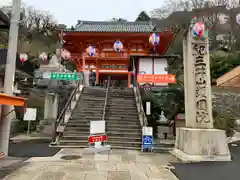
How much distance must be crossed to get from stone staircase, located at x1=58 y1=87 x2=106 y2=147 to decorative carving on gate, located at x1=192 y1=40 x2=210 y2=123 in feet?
18.7

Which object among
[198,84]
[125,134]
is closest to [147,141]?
[125,134]

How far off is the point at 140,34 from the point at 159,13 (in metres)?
27.5

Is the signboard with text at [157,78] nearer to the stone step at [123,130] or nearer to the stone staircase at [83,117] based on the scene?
the stone staircase at [83,117]

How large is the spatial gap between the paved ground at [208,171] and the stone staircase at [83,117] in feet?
17.8

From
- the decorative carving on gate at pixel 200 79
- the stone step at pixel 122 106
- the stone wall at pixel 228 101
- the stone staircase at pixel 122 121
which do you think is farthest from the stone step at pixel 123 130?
the stone wall at pixel 228 101

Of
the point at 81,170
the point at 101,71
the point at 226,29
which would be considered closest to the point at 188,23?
the point at 81,170

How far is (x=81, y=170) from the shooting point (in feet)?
19.5

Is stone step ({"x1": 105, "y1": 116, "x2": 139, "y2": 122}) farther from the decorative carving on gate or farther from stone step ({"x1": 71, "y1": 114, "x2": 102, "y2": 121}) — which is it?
the decorative carving on gate

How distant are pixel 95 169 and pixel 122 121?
6.59 meters

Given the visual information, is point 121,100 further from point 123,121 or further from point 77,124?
point 77,124

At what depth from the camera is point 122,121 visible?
1264cm

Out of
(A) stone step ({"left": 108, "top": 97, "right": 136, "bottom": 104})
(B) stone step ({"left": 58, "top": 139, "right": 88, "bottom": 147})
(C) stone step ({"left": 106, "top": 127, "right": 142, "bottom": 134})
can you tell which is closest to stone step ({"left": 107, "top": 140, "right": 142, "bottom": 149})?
(C) stone step ({"left": 106, "top": 127, "right": 142, "bottom": 134})

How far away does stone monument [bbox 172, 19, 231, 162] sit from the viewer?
24.8 feet

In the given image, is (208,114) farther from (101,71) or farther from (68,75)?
(101,71)
